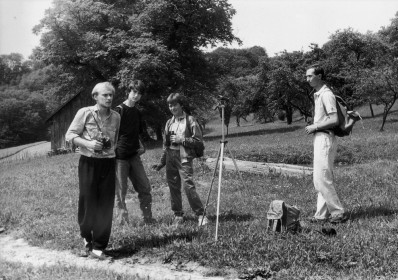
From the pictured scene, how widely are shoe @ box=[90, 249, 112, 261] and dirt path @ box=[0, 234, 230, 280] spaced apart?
7 centimetres

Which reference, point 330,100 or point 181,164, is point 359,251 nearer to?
point 330,100

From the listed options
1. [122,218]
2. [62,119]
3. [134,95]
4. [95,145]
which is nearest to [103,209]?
[95,145]

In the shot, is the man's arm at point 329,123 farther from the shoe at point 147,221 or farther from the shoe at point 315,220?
the shoe at point 147,221

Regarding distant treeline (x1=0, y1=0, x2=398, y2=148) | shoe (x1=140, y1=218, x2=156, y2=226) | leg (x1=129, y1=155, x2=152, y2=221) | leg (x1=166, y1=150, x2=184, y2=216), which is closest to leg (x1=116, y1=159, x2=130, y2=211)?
leg (x1=129, y1=155, x2=152, y2=221)

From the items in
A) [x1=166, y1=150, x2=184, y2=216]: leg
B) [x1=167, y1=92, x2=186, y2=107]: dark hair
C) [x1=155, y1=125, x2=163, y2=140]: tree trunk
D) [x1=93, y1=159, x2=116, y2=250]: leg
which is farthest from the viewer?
[x1=155, y1=125, x2=163, y2=140]: tree trunk

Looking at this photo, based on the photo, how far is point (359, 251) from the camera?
574 cm

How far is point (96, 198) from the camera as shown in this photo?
255 inches

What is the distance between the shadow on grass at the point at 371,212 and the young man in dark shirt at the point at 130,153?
3.68 metres

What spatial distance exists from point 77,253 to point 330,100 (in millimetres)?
4785

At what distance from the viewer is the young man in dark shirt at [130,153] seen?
775 cm

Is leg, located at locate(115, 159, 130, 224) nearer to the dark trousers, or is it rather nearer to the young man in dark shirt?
the young man in dark shirt

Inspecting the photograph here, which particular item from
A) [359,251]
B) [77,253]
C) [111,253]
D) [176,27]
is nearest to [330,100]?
[359,251]

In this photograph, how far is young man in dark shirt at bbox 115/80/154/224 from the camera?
775 cm

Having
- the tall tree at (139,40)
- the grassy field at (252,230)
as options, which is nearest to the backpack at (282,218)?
the grassy field at (252,230)
